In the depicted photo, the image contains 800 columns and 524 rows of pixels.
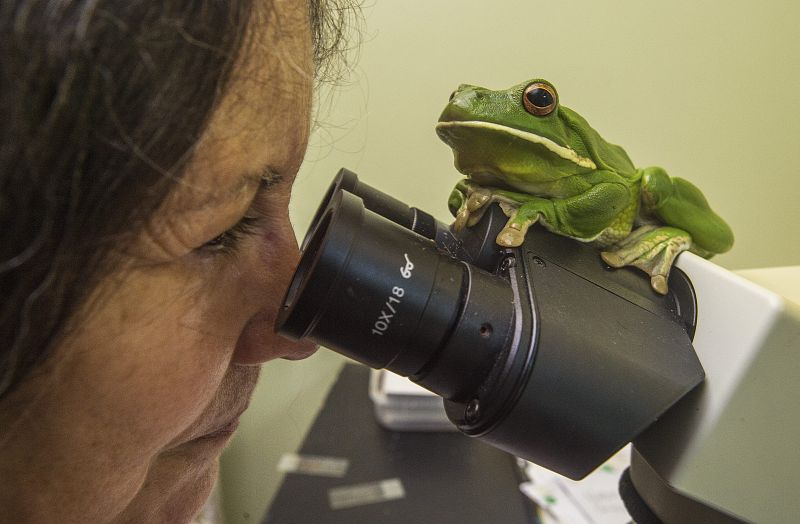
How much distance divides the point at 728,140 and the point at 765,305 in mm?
1040

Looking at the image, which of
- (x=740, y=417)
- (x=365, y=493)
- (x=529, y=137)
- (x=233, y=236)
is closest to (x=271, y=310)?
(x=233, y=236)

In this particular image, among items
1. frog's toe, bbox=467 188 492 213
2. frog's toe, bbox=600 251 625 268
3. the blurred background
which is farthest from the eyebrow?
the blurred background

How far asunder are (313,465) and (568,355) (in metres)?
0.84

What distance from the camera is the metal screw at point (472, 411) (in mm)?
430

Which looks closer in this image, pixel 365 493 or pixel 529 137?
pixel 529 137

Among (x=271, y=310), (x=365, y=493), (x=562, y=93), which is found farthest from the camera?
(x=562, y=93)

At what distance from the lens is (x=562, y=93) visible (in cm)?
121

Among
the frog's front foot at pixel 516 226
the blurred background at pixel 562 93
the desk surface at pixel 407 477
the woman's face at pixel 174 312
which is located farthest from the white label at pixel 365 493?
the frog's front foot at pixel 516 226

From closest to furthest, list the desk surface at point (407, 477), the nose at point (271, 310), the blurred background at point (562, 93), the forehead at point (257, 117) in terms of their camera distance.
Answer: the forehead at point (257, 117), the nose at point (271, 310), the desk surface at point (407, 477), the blurred background at point (562, 93)

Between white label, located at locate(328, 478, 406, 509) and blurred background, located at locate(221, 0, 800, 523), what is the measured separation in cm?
14

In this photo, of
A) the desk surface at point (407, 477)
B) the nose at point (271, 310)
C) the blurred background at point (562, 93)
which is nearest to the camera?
the nose at point (271, 310)

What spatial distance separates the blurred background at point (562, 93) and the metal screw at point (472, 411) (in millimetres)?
681

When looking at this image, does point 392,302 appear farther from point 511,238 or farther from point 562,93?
point 562,93

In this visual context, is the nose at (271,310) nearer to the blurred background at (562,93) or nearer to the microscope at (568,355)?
the microscope at (568,355)
